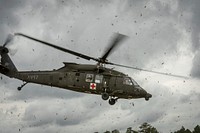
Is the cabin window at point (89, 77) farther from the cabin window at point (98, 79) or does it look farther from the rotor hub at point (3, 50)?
the rotor hub at point (3, 50)

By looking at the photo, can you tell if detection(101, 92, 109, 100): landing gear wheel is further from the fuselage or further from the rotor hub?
the rotor hub

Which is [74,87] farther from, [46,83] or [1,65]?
[1,65]

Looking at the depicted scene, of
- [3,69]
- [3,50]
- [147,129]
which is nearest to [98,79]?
A: [3,69]

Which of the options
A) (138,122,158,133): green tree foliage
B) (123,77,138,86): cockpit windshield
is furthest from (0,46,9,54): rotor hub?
(138,122,158,133): green tree foliage

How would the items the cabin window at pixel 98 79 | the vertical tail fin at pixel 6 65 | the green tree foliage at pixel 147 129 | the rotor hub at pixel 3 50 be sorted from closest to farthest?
the cabin window at pixel 98 79 → the vertical tail fin at pixel 6 65 → the rotor hub at pixel 3 50 → the green tree foliage at pixel 147 129

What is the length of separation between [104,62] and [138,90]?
423 cm

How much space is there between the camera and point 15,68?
3553cm

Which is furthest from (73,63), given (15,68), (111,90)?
(15,68)

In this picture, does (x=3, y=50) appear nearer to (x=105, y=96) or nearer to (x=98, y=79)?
(x=98, y=79)

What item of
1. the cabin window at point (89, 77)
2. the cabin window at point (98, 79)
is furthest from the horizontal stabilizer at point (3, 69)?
the cabin window at point (98, 79)

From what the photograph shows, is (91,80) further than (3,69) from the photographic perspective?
No

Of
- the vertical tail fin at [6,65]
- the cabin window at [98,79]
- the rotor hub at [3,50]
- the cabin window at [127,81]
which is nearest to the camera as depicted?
the cabin window at [98,79]

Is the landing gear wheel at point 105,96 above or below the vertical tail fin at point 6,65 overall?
below

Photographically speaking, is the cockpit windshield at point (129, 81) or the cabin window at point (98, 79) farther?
the cockpit windshield at point (129, 81)
